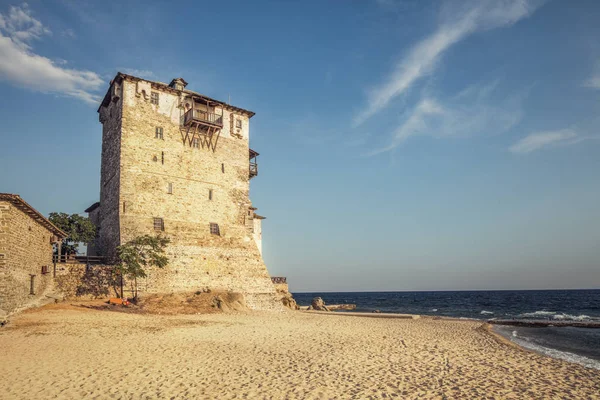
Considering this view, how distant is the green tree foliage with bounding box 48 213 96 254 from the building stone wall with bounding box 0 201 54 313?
6310mm

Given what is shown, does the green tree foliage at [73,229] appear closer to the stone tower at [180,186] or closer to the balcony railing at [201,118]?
the stone tower at [180,186]

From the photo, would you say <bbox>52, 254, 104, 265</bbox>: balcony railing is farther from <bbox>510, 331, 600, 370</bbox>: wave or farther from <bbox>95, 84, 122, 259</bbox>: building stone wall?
<bbox>510, 331, 600, 370</bbox>: wave

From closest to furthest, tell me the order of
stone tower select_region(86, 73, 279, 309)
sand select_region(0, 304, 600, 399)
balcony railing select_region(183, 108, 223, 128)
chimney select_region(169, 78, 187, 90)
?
sand select_region(0, 304, 600, 399) → stone tower select_region(86, 73, 279, 309) → balcony railing select_region(183, 108, 223, 128) → chimney select_region(169, 78, 187, 90)

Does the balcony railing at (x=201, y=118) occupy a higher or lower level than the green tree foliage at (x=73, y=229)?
higher

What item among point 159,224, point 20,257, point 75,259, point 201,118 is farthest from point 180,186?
point 20,257

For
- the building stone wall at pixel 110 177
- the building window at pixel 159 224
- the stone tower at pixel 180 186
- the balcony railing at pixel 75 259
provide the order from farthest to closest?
the building window at pixel 159 224, the stone tower at pixel 180 186, the building stone wall at pixel 110 177, the balcony railing at pixel 75 259

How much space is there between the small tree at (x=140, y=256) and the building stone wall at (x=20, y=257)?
440 cm

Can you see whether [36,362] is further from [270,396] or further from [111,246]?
[111,246]

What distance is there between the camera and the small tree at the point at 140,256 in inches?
1020

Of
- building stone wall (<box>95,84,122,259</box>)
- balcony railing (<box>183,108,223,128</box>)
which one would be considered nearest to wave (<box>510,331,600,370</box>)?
building stone wall (<box>95,84,122,259</box>)

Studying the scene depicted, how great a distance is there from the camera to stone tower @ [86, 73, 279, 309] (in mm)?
29281

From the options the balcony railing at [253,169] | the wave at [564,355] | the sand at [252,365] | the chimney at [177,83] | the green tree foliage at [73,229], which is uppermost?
the chimney at [177,83]

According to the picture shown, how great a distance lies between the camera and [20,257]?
19.8m

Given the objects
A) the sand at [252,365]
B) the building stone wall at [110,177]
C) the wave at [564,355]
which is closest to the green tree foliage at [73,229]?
the building stone wall at [110,177]
